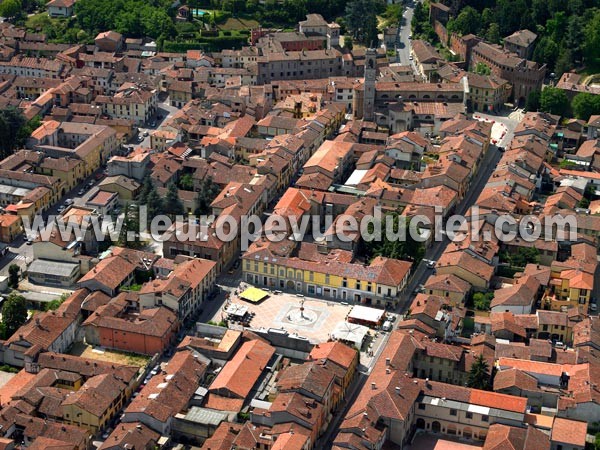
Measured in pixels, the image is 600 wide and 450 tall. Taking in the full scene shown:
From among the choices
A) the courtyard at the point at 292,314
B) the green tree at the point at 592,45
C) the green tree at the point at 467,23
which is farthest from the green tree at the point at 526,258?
the green tree at the point at 467,23

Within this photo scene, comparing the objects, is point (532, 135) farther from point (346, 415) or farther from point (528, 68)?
point (346, 415)

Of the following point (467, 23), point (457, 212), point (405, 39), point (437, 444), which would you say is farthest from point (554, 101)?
point (437, 444)

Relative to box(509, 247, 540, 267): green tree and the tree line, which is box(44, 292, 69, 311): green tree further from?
the tree line

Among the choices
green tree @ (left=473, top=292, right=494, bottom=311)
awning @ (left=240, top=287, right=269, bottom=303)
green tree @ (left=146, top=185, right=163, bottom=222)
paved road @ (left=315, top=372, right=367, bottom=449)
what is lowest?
paved road @ (left=315, top=372, right=367, bottom=449)

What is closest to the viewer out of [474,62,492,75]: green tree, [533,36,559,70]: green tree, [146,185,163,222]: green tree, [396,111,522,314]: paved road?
[396,111,522,314]: paved road

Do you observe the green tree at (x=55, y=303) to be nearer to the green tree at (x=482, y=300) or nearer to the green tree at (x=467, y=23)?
the green tree at (x=482, y=300)

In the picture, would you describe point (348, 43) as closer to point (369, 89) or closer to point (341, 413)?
point (369, 89)

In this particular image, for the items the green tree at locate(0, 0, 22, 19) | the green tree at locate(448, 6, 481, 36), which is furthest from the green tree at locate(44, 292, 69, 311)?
the green tree at locate(0, 0, 22, 19)
